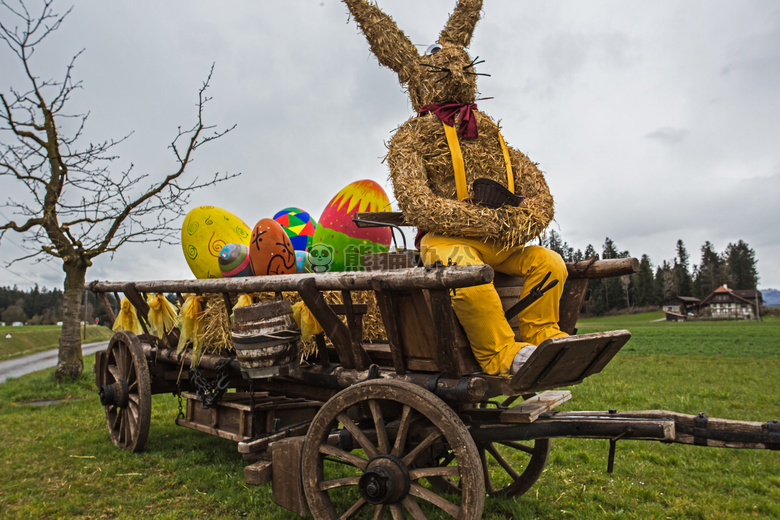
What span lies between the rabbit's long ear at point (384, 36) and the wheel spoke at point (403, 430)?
2247 mm

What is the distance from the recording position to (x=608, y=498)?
378 cm

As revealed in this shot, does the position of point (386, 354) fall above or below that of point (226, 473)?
above

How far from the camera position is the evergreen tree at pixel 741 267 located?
244 feet

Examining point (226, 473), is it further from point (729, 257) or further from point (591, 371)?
point (729, 257)

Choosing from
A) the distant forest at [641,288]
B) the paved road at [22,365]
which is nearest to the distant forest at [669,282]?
the distant forest at [641,288]

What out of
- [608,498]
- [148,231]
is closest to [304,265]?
[608,498]

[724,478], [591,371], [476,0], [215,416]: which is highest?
[476,0]

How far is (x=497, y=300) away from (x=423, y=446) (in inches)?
32.4

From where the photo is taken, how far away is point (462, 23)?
142 inches

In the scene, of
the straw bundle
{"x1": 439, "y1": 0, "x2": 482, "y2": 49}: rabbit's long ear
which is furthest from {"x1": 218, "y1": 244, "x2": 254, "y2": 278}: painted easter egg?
{"x1": 439, "y1": 0, "x2": 482, "y2": 49}: rabbit's long ear

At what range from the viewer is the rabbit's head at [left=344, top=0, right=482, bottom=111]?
10.9 ft

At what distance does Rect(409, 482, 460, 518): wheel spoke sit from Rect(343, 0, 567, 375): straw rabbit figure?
0.67 m

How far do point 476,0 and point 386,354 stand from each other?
8.32ft

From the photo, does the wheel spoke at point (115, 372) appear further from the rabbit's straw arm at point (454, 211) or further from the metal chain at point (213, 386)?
the rabbit's straw arm at point (454, 211)
